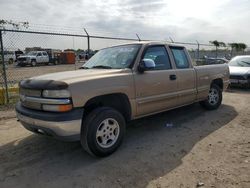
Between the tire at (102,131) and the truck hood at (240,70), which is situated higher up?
the truck hood at (240,70)

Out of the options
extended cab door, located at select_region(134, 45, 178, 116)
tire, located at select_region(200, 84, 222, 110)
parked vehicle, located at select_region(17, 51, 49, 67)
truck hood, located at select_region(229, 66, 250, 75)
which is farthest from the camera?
parked vehicle, located at select_region(17, 51, 49, 67)

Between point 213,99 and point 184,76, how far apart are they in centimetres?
191

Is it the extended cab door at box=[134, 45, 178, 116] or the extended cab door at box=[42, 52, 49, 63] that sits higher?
the extended cab door at box=[42, 52, 49, 63]

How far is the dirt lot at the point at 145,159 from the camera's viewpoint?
3336 millimetres

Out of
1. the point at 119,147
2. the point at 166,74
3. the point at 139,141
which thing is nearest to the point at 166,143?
the point at 139,141

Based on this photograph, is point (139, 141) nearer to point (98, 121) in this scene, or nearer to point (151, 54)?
point (98, 121)

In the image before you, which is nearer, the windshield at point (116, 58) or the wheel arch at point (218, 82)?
the windshield at point (116, 58)

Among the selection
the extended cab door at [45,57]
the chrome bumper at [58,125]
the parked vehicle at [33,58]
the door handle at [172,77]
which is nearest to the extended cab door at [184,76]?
the door handle at [172,77]

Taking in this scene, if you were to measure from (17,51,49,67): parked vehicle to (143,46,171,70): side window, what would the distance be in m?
26.1

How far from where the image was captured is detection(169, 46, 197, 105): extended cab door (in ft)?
18.0

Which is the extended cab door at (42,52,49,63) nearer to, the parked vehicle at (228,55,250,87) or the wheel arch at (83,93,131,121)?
the parked vehicle at (228,55,250,87)

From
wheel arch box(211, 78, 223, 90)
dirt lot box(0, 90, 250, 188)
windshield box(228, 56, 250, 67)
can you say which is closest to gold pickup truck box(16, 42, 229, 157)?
dirt lot box(0, 90, 250, 188)

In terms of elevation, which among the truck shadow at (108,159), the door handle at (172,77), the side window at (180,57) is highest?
the side window at (180,57)

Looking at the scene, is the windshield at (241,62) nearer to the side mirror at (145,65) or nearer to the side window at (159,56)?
the side window at (159,56)
